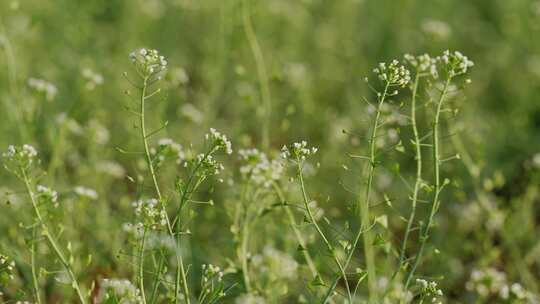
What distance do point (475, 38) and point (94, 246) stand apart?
4.16 meters

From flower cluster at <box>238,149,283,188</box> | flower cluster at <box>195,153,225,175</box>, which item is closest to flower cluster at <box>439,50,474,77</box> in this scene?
flower cluster at <box>238,149,283,188</box>

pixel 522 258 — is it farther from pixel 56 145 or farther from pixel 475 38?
pixel 475 38

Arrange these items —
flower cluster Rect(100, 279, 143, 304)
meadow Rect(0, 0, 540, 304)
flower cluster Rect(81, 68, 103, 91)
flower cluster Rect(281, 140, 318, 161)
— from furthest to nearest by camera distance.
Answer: flower cluster Rect(81, 68, 103, 91)
meadow Rect(0, 0, 540, 304)
flower cluster Rect(100, 279, 143, 304)
flower cluster Rect(281, 140, 318, 161)

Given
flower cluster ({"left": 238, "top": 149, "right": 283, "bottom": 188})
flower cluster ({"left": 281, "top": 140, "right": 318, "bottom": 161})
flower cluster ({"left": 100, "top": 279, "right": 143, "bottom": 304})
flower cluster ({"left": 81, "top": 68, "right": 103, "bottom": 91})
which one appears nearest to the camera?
flower cluster ({"left": 281, "top": 140, "right": 318, "bottom": 161})

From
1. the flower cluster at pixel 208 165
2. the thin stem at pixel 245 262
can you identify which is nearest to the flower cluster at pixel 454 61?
the flower cluster at pixel 208 165

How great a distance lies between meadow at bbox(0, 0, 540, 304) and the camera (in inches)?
104

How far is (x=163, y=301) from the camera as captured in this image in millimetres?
3373

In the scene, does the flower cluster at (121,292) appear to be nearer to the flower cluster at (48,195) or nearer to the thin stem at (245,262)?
the flower cluster at (48,195)

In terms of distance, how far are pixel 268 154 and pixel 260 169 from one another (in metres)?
0.93

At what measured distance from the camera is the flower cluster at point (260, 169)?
2.90 metres

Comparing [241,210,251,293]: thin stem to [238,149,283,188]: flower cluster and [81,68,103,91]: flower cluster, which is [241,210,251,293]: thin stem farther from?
[81,68,103,91]: flower cluster

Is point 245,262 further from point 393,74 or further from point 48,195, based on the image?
point 393,74

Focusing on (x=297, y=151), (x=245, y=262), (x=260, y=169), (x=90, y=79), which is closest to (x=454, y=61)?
(x=297, y=151)

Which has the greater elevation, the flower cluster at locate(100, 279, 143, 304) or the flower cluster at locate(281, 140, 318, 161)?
the flower cluster at locate(281, 140, 318, 161)
